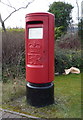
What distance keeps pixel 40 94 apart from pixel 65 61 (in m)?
3.88

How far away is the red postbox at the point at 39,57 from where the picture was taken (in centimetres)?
295

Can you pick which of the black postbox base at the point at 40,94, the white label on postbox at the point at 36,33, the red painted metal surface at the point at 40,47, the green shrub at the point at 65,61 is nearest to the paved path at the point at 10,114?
the black postbox base at the point at 40,94

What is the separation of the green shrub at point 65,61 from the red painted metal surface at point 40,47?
3248 mm

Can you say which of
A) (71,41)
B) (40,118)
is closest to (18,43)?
(40,118)

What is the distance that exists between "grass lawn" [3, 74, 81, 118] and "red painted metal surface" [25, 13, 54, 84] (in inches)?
22.0

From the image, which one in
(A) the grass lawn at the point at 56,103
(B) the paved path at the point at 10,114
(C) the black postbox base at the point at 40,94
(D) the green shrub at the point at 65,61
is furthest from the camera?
(D) the green shrub at the point at 65,61

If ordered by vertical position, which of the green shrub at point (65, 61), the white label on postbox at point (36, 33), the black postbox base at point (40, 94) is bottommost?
the black postbox base at point (40, 94)

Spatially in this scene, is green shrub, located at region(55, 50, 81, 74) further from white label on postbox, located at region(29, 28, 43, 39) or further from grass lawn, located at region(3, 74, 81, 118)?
white label on postbox, located at region(29, 28, 43, 39)

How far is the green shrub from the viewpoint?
638cm

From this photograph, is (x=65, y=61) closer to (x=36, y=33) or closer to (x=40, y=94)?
(x=40, y=94)

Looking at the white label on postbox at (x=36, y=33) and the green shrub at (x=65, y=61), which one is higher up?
the white label on postbox at (x=36, y=33)

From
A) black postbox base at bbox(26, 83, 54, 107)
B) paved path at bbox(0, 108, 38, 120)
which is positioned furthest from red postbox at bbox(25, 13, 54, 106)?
paved path at bbox(0, 108, 38, 120)

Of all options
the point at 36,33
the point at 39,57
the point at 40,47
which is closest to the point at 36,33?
the point at 36,33

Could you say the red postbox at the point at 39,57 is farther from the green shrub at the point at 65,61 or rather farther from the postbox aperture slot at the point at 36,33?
the green shrub at the point at 65,61
